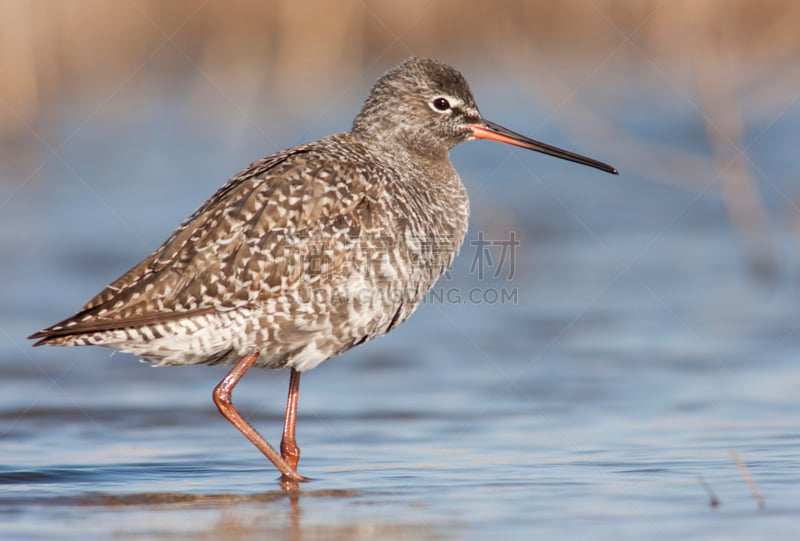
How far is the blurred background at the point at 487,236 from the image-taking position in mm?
9188

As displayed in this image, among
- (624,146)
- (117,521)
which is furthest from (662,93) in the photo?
(117,521)

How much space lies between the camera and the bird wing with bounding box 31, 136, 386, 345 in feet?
27.6

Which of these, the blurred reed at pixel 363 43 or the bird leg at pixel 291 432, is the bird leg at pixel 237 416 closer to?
the bird leg at pixel 291 432

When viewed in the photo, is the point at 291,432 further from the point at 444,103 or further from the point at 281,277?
the point at 444,103

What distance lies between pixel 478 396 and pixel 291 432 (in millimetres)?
2299

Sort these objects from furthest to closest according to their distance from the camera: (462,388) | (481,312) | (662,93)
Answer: (662,93) < (481,312) < (462,388)

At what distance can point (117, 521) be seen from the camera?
24.7ft

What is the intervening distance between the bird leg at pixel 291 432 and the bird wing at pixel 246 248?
1.08 metres

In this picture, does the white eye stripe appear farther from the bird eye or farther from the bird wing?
the bird wing

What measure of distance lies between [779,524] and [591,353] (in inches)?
208

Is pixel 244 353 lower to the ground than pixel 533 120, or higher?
lower

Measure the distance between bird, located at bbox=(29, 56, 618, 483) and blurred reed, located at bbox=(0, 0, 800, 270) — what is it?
8747 millimetres

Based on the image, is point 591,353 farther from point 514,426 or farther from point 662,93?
point 662,93

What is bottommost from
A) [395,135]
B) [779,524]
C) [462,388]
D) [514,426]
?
[779,524]
